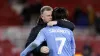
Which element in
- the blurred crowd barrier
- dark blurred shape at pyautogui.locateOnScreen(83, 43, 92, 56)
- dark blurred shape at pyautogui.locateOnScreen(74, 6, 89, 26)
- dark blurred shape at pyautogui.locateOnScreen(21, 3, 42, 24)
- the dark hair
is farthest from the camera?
dark blurred shape at pyautogui.locateOnScreen(21, 3, 42, 24)

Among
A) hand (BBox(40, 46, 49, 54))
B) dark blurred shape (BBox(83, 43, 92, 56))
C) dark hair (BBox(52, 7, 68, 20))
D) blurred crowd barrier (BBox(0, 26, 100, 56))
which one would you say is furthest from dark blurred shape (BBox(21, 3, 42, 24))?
hand (BBox(40, 46, 49, 54))

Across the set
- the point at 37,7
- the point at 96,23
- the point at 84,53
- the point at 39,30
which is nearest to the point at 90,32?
the point at 96,23

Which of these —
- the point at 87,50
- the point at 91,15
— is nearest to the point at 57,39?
the point at 87,50

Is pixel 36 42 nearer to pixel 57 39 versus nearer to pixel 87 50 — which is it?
pixel 57 39

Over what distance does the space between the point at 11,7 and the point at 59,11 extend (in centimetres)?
1219

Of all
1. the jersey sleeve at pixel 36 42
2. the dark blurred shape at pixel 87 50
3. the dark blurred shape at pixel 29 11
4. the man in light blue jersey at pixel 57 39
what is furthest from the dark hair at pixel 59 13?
the dark blurred shape at pixel 29 11

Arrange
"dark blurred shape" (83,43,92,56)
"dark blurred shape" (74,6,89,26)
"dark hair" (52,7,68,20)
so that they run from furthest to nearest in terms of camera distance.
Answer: "dark blurred shape" (74,6,89,26), "dark blurred shape" (83,43,92,56), "dark hair" (52,7,68,20)

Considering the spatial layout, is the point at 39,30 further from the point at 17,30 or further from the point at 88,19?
the point at 88,19

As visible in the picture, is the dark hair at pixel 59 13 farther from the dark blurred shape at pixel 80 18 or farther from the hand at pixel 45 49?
the dark blurred shape at pixel 80 18

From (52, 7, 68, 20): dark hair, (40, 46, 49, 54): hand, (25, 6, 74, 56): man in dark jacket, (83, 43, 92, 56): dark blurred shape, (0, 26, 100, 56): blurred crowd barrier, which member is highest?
(52, 7, 68, 20): dark hair

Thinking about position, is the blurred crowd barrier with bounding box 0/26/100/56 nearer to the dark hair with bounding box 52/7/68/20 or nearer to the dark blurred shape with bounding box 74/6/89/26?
the dark blurred shape with bounding box 74/6/89/26

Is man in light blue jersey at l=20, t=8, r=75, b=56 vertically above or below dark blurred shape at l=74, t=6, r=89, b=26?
above

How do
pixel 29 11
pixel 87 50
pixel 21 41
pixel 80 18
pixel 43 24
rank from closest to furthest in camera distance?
pixel 43 24 < pixel 87 50 < pixel 21 41 < pixel 80 18 < pixel 29 11

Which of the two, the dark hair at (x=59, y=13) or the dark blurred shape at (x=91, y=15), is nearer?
the dark hair at (x=59, y=13)
